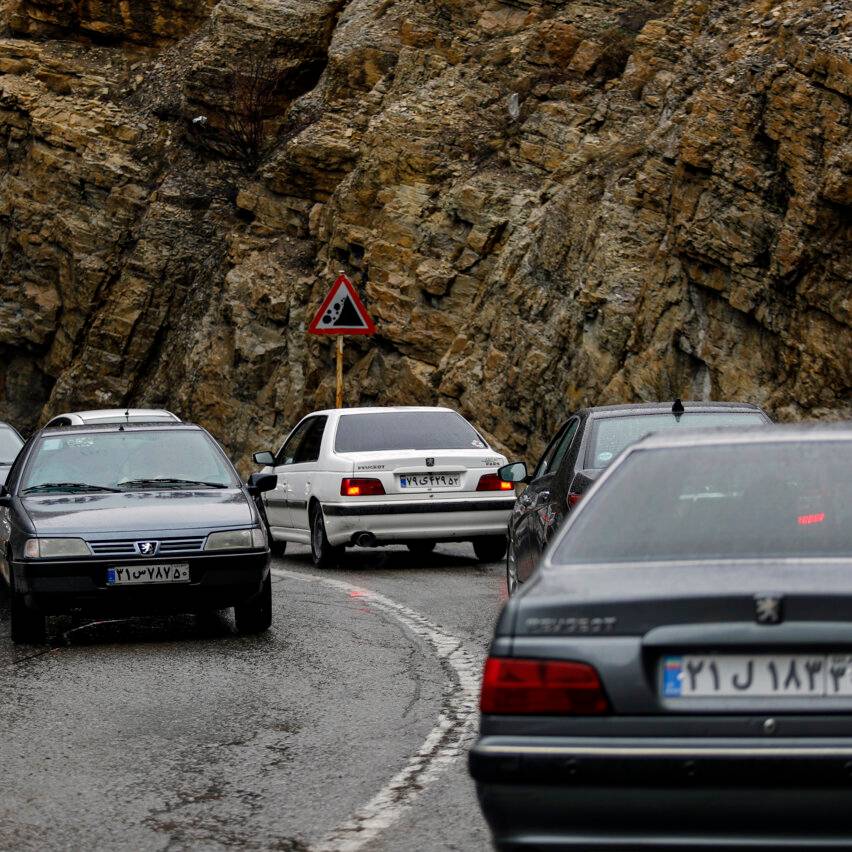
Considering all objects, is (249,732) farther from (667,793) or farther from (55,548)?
(667,793)

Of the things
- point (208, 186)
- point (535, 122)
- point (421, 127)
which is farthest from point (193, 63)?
point (535, 122)

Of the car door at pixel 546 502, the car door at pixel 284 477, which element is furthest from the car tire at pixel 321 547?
the car door at pixel 546 502

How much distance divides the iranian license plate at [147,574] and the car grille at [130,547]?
0.09 metres

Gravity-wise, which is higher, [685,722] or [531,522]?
[685,722]

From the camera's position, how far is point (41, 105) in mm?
39656

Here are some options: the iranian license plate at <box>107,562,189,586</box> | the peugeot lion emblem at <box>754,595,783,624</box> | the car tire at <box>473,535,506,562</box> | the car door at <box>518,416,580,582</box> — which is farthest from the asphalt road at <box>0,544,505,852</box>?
the car tire at <box>473,535,506,562</box>

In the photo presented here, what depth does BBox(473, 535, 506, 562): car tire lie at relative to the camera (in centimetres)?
1653

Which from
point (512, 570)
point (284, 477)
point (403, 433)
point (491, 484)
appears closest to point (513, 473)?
Answer: point (512, 570)

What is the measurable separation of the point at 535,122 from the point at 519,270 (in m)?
3.86

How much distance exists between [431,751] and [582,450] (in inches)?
147

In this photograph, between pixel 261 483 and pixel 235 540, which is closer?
pixel 235 540

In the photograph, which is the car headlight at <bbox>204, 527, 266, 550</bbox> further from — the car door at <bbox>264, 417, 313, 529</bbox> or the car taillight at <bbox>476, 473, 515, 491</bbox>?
the car door at <bbox>264, 417, 313, 529</bbox>

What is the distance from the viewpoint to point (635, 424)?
10.6m

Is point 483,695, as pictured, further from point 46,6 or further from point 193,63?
point 46,6
